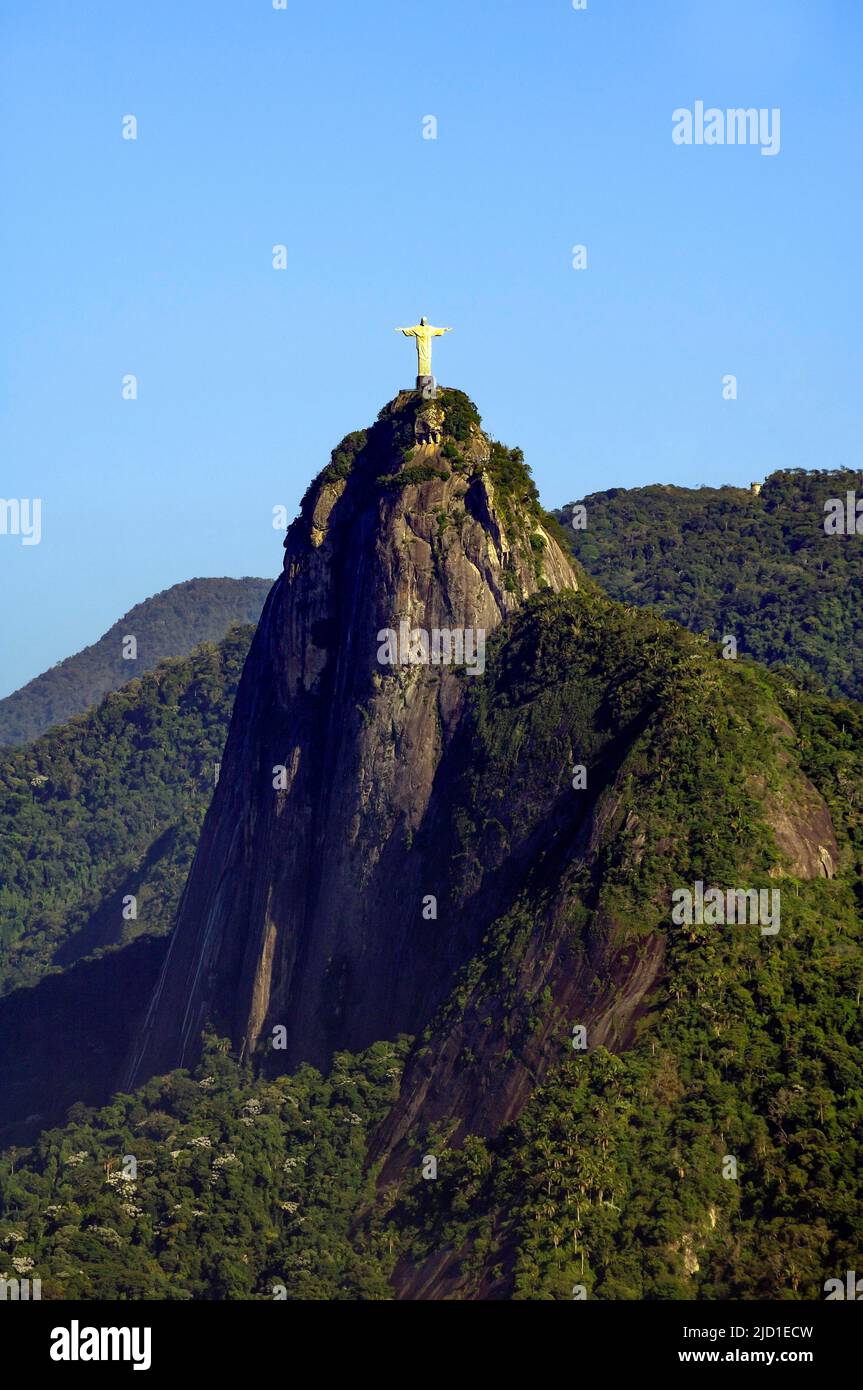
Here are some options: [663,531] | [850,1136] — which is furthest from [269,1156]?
[663,531]

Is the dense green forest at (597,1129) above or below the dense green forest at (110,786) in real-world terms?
below

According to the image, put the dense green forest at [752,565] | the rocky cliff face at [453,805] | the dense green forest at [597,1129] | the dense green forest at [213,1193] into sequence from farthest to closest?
the dense green forest at [752,565]
the rocky cliff face at [453,805]
the dense green forest at [213,1193]
the dense green forest at [597,1129]

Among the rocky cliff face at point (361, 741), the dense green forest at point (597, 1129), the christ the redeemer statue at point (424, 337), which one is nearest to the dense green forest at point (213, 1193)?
the dense green forest at point (597, 1129)

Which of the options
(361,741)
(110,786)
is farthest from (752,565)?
(361,741)

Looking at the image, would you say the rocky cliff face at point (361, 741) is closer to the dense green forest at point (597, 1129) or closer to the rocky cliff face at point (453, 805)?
the rocky cliff face at point (453, 805)

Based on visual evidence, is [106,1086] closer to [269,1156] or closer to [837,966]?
[269,1156]

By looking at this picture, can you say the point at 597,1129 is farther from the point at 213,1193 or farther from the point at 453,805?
the point at 453,805

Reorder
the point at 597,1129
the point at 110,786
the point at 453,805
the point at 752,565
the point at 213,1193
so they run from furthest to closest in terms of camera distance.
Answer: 1. the point at 110,786
2. the point at 752,565
3. the point at 453,805
4. the point at 213,1193
5. the point at 597,1129
